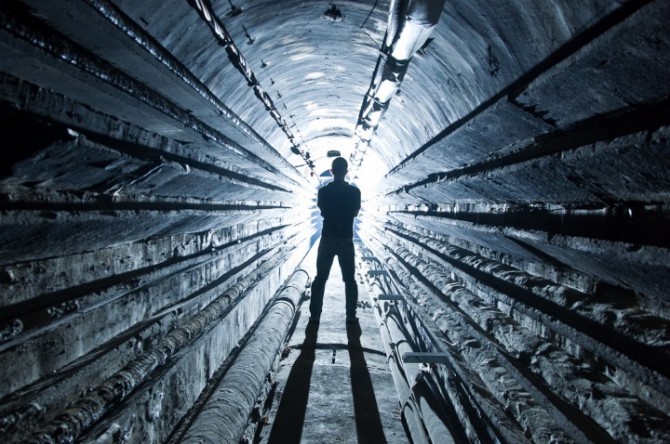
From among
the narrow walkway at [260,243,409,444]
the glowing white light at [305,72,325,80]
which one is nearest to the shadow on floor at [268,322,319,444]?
the narrow walkway at [260,243,409,444]

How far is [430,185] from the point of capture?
15.2ft

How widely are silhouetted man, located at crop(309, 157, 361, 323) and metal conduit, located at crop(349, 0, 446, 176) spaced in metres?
0.94

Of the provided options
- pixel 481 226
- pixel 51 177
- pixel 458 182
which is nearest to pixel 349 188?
pixel 458 182

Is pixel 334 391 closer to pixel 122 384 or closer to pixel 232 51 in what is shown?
pixel 122 384

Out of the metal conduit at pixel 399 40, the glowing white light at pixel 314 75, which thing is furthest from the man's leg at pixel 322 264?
the glowing white light at pixel 314 75

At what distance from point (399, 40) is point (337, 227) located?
9.46 feet

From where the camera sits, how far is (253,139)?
14.4 ft

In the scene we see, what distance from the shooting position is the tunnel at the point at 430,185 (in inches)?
58.4

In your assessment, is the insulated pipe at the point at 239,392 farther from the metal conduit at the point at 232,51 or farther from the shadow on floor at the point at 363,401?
the metal conduit at the point at 232,51

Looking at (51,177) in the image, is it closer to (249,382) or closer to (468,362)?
(249,382)

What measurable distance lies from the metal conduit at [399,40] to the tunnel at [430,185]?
0.07 ft

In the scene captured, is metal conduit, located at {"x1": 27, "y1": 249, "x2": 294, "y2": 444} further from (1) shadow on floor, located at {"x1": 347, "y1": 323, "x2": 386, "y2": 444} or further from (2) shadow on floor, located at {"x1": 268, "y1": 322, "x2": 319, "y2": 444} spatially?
(1) shadow on floor, located at {"x1": 347, "y1": 323, "x2": 386, "y2": 444}

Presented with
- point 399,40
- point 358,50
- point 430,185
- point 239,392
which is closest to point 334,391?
point 239,392

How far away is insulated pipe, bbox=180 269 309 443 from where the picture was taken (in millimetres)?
2209
